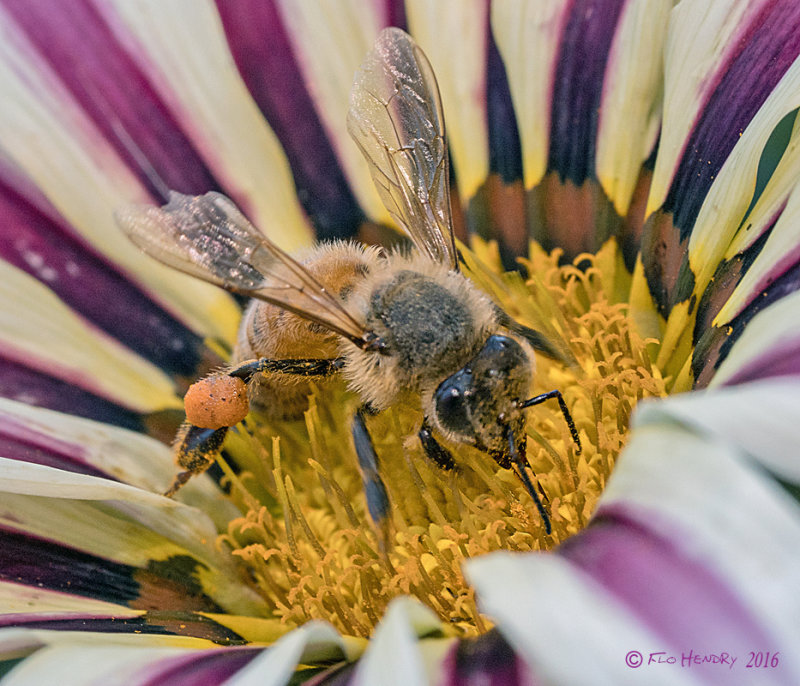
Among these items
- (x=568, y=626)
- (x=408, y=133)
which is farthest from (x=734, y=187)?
(x=568, y=626)

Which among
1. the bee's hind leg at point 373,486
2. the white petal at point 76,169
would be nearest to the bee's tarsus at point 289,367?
the bee's hind leg at point 373,486

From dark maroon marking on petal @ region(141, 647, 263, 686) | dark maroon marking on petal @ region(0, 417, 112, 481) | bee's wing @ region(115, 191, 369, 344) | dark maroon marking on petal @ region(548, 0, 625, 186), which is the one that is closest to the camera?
dark maroon marking on petal @ region(141, 647, 263, 686)

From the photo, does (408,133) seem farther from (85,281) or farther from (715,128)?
(85,281)

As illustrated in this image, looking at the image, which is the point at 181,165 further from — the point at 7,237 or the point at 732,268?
the point at 732,268

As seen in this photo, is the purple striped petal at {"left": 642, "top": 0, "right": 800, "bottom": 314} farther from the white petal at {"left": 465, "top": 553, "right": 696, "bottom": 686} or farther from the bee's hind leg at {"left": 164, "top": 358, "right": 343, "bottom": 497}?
the white petal at {"left": 465, "top": 553, "right": 696, "bottom": 686}

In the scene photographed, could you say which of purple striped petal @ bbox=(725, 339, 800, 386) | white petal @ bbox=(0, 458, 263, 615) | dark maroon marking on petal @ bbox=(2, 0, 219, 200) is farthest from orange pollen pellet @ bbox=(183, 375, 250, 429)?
purple striped petal @ bbox=(725, 339, 800, 386)

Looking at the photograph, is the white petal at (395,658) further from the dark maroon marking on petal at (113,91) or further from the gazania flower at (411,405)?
the dark maroon marking on petal at (113,91)
